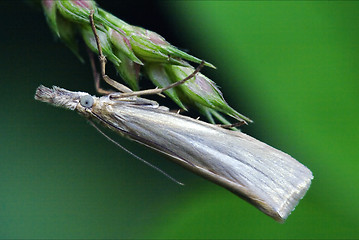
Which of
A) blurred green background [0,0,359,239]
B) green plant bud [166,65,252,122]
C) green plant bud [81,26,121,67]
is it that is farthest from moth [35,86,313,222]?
blurred green background [0,0,359,239]

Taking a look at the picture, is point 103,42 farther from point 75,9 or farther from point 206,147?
point 206,147

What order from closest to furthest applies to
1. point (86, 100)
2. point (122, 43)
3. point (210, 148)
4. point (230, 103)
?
point (122, 43) < point (210, 148) < point (86, 100) < point (230, 103)

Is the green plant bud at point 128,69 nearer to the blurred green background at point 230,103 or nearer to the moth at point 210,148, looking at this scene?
the moth at point 210,148

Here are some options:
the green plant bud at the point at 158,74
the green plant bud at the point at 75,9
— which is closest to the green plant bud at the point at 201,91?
the green plant bud at the point at 158,74

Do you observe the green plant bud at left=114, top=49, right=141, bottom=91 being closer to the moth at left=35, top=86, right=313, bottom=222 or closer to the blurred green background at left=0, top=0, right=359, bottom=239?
the moth at left=35, top=86, right=313, bottom=222

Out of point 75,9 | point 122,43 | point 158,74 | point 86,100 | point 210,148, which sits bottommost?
point 210,148

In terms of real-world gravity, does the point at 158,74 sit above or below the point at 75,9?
below

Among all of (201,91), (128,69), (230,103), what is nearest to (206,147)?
(201,91)
